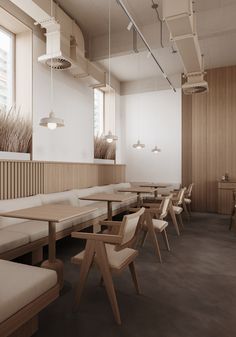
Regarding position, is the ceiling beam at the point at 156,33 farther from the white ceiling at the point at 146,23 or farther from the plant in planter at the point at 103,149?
the plant in planter at the point at 103,149

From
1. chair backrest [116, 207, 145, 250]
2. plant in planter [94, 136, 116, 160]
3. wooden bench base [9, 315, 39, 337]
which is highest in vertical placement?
plant in planter [94, 136, 116, 160]

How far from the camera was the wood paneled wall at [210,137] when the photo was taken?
22.7 ft

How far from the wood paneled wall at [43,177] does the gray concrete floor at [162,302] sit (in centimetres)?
119

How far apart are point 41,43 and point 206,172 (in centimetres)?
532

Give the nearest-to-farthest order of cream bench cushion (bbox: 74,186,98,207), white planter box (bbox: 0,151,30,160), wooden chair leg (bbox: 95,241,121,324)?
wooden chair leg (bbox: 95,241,121,324)
white planter box (bbox: 0,151,30,160)
cream bench cushion (bbox: 74,186,98,207)

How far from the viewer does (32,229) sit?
122 inches

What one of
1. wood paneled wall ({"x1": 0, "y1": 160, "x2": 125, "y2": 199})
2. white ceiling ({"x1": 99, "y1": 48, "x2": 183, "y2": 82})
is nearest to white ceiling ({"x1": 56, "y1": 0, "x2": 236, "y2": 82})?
Result: white ceiling ({"x1": 99, "y1": 48, "x2": 183, "y2": 82})

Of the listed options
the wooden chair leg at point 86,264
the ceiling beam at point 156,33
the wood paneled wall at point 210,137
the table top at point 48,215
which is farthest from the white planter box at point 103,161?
the wooden chair leg at point 86,264

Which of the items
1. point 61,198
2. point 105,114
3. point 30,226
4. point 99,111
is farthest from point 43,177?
point 105,114

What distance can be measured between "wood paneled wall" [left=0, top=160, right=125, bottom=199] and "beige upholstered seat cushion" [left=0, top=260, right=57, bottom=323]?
203cm

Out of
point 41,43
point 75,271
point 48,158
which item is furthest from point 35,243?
point 41,43

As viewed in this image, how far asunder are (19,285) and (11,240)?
4.01 ft

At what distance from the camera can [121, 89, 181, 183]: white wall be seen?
7.53m

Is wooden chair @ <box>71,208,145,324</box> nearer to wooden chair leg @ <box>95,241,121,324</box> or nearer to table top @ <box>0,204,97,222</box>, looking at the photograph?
wooden chair leg @ <box>95,241,121,324</box>
